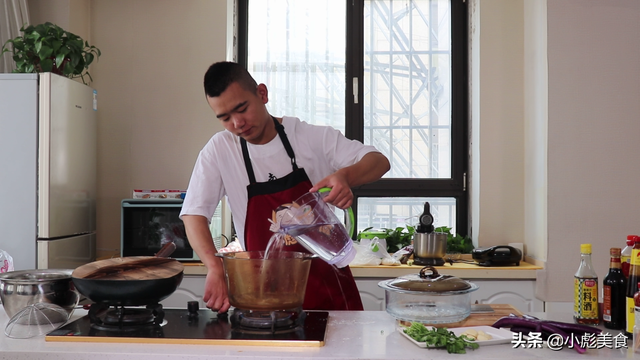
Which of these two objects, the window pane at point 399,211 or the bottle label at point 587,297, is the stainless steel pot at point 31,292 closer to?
the bottle label at point 587,297

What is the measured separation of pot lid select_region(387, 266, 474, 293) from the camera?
59.4 inches

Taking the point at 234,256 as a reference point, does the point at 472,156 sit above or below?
above

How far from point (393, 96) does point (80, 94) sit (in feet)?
6.33

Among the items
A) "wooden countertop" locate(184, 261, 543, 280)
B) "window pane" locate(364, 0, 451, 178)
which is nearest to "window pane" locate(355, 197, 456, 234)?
"window pane" locate(364, 0, 451, 178)

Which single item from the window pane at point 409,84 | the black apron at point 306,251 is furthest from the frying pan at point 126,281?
the window pane at point 409,84

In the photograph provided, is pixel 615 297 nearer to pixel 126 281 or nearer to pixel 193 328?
pixel 193 328

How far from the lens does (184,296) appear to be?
10.5 feet

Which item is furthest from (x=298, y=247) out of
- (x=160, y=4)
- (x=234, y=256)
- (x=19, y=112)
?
(x=160, y=4)

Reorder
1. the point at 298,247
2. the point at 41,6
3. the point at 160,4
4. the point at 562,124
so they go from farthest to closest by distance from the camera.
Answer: the point at 160,4 → the point at 41,6 → the point at 562,124 → the point at 298,247

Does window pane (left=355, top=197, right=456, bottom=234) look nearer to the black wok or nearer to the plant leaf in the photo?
the plant leaf

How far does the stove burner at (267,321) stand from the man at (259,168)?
270 mm

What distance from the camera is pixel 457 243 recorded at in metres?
3.60

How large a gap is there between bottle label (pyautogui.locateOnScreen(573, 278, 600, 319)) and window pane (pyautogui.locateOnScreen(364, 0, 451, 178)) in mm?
2235

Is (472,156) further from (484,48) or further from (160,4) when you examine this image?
(160,4)
